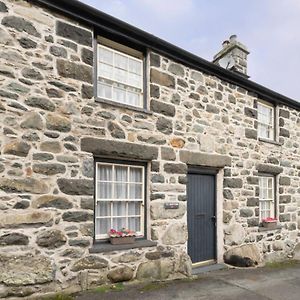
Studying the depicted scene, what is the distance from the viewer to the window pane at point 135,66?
258 inches

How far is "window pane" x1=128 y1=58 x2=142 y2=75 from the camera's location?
6.56 metres

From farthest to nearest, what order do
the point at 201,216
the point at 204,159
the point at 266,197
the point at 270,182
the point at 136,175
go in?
the point at 270,182 < the point at 266,197 < the point at 201,216 < the point at 204,159 < the point at 136,175

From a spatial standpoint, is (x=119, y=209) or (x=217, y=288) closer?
(x=217, y=288)

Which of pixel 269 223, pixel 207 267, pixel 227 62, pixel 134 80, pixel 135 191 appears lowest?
pixel 207 267

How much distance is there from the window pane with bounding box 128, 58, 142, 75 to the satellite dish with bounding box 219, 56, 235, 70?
3.98 meters

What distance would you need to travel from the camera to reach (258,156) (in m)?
8.91

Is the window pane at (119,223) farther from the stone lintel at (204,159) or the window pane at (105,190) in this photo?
the stone lintel at (204,159)

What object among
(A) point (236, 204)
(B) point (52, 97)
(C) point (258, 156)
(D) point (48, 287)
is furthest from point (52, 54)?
(C) point (258, 156)

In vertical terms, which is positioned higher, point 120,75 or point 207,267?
point 120,75

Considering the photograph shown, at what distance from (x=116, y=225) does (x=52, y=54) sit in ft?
10.8

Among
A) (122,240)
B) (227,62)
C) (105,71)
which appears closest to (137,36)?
(105,71)

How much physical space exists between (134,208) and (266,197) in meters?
4.81

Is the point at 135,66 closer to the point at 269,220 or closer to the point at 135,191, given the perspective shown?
the point at 135,191

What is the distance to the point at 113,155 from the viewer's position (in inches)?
234
